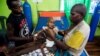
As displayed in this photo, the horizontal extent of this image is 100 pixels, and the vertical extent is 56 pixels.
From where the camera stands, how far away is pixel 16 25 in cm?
177

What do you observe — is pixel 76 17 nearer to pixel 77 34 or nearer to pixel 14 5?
pixel 77 34

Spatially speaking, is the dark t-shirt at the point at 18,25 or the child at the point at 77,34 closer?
the child at the point at 77,34

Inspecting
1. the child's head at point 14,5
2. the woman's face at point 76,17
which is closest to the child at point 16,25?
the child's head at point 14,5

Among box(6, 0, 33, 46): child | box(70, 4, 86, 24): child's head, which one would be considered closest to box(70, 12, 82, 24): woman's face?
box(70, 4, 86, 24): child's head

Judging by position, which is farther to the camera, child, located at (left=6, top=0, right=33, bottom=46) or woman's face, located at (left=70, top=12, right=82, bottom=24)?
child, located at (left=6, top=0, right=33, bottom=46)

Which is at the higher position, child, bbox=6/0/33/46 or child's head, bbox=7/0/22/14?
child's head, bbox=7/0/22/14

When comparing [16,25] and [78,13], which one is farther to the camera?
[16,25]

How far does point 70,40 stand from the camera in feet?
5.38

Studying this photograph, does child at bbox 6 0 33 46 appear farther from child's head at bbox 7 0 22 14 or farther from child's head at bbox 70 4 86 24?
child's head at bbox 70 4 86 24

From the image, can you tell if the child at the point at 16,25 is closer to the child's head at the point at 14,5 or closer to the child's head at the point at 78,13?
the child's head at the point at 14,5

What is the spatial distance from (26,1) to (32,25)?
0.44m

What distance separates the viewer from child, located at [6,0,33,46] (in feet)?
5.68

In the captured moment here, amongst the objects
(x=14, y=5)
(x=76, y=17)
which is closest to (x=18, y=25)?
(x=14, y=5)

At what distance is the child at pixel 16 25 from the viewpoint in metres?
1.73
